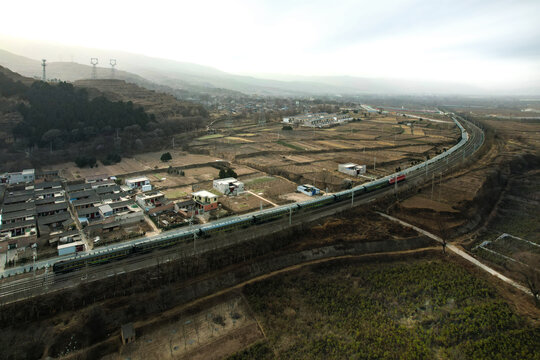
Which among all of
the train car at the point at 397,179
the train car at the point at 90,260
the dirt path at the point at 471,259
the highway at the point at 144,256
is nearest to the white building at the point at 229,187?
the highway at the point at 144,256

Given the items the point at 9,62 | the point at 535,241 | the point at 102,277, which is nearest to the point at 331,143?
the point at 535,241

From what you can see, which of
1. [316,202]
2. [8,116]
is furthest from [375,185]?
[8,116]

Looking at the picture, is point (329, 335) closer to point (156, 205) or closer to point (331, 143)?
point (156, 205)

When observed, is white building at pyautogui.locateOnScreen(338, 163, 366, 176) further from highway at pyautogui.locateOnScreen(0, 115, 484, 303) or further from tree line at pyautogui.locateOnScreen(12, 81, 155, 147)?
tree line at pyautogui.locateOnScreen(12, 81, 155, 147)

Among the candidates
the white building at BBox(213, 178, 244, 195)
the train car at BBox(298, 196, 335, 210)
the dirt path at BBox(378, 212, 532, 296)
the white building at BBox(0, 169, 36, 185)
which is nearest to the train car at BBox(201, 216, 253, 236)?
the train car at BBox(298, 196, 335, 210)

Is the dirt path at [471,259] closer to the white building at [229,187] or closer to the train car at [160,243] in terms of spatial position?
the white building at [229,187]

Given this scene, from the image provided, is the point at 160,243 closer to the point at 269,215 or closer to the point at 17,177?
the point at 269,215
